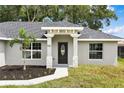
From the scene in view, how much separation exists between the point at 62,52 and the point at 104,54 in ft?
11.9

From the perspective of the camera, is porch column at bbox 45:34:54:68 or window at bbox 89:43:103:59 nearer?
porch column at bbox 45:34:54:68

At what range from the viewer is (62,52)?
25.7 metres

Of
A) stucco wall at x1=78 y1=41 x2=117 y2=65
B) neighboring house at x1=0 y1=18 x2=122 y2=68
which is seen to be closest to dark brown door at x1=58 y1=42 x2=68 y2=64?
neighboring house at x1=0 y1=18 x2=122 y2=68

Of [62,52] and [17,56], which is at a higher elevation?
[62,52]

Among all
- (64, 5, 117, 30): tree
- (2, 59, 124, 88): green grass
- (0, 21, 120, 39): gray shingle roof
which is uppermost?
(64, 5, 117, 30): tree

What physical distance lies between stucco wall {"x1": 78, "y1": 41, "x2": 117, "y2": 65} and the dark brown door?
46.2 inches

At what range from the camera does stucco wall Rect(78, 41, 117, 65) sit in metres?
25.6

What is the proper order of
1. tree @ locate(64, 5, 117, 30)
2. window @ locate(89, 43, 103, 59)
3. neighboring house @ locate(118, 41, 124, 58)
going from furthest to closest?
neighboring house @ locate(118, 41, 124, 58) → tree @ locate(64, 5, 117, 30) → window @ locate(89, 43, 103, 59)

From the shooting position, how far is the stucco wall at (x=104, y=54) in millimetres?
25594

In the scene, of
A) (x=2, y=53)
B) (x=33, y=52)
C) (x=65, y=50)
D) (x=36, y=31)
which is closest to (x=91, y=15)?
(x=36, y=31)

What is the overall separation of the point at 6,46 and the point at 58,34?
4729 mm

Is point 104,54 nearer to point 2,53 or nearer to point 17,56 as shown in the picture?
point 17,56

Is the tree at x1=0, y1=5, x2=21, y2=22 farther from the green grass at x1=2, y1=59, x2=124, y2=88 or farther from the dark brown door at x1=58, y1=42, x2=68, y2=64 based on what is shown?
the green grass at x1=2, y1=59, x2=124, y2=88
